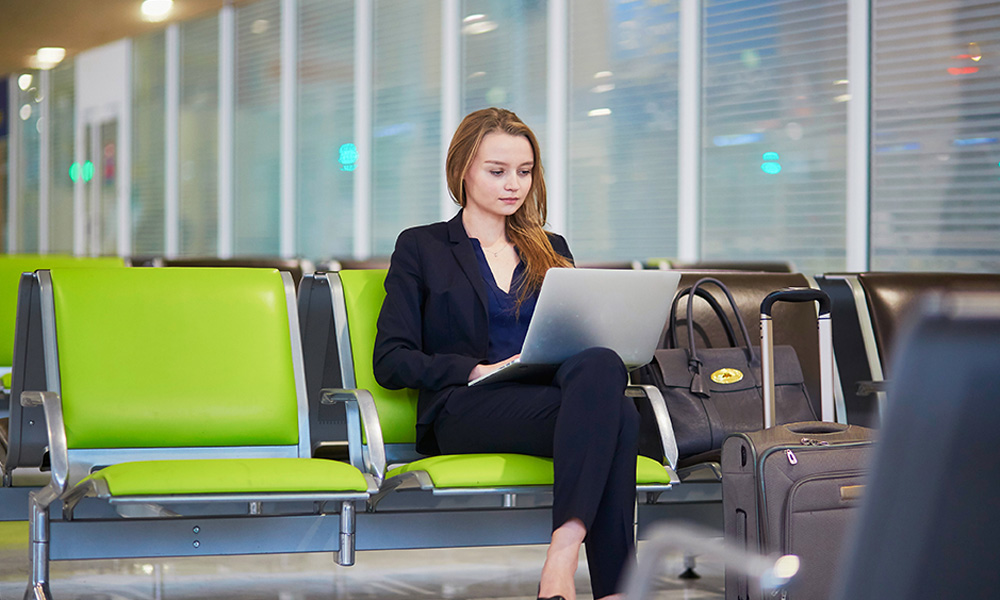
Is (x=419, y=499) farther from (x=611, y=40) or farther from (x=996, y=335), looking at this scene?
(x=611, y=40)

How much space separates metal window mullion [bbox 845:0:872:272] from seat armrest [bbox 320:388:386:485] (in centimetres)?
310

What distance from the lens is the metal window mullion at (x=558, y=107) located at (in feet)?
22.8

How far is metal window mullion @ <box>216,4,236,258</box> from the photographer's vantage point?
10.5 m

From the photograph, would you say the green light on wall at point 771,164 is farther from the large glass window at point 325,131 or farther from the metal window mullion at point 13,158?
the metal window mullion at point 13,158

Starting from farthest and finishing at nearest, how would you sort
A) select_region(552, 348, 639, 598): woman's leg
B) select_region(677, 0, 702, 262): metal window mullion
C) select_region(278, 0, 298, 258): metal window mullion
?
select_region(278, 0, 298, 258): metal window mullion < select_region(677, 0, 702, 262): metal window mullion < select_region(552, 348, 639, 598): woman's leg

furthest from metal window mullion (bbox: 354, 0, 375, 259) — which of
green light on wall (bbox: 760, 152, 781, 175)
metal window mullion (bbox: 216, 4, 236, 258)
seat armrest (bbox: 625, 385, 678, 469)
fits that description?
seat armrest (bbox: 625, 385, 678, 469)

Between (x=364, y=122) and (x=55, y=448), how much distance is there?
6.78 m

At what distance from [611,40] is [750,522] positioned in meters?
4.67

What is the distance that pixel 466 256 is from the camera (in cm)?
278

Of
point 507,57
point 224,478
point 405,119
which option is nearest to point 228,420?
point 224,478

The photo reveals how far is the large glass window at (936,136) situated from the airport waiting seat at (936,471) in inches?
169

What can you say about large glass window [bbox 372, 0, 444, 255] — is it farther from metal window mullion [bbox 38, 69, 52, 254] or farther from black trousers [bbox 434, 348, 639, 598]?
metal window mullion [bbox 38, 69, 52, 254]

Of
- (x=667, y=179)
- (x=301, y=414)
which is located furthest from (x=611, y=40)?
(x=301, y=414)

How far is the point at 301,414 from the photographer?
2.71 metres
